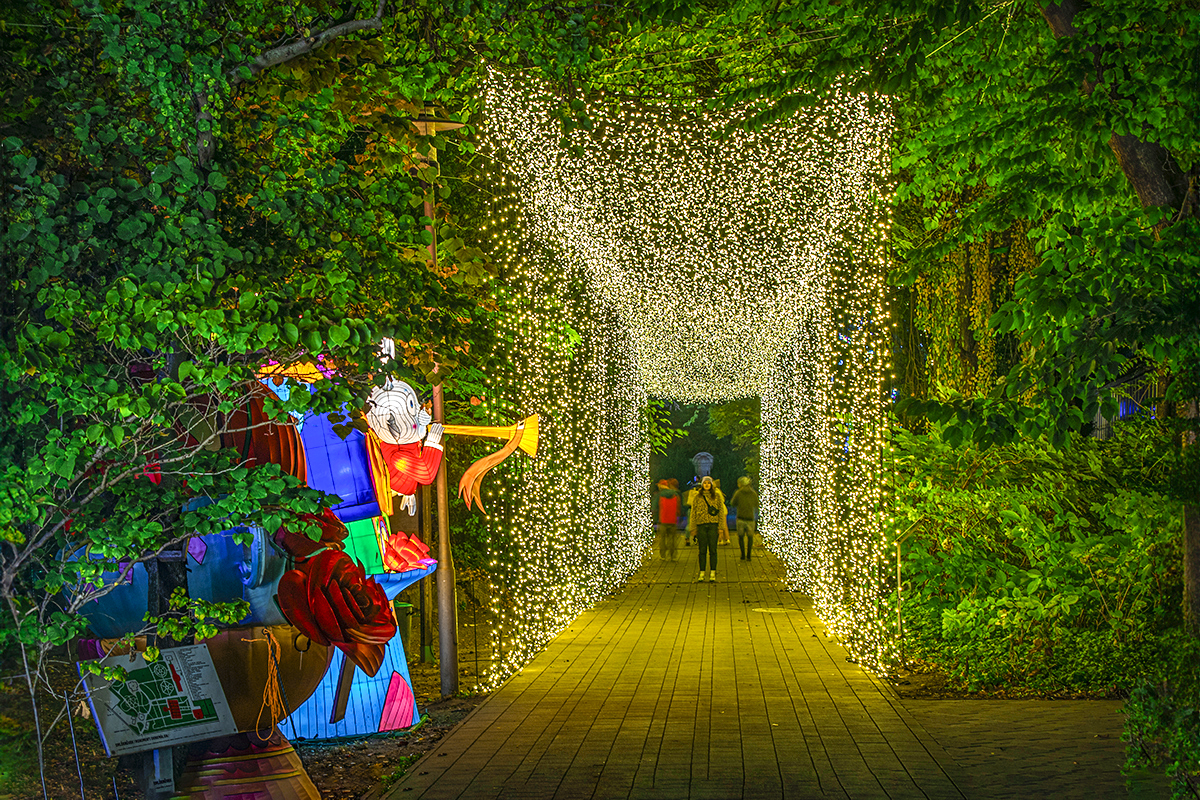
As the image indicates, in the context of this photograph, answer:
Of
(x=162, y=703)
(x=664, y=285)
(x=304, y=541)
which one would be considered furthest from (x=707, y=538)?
(x=162, y=703)

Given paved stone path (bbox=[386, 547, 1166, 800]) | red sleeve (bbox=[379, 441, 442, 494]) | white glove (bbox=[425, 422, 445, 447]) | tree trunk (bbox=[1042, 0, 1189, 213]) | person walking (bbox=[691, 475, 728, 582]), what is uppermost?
tree trunk (bbox=[1042, 0, 1189, 213])

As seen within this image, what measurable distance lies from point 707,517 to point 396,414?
10.9m

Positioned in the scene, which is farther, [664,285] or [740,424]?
[740,424]

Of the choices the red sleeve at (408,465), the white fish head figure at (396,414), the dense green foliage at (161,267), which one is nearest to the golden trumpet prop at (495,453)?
the red sleeve at (408,465)

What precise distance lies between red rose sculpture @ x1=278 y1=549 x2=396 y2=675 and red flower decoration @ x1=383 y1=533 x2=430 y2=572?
2.30 feet

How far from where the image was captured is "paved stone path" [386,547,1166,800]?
18.6ft

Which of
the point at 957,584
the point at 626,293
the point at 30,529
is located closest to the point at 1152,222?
the point at 957,584

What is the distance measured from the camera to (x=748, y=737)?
22.4 feet

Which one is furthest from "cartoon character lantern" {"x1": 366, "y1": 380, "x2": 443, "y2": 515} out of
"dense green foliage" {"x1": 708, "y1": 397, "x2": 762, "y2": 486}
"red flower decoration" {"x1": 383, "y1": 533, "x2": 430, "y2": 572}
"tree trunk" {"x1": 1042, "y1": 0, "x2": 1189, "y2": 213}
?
"dense green foliage" {"x1": 708, "y1": 397, "x2": 762, "y2": 486}

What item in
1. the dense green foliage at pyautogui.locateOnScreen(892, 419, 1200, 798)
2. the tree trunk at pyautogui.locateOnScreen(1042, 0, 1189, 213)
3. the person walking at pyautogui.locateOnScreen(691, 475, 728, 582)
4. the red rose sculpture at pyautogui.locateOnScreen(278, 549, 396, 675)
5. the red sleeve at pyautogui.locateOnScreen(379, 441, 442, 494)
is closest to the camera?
the tree trunk at pyautogui.locateOnScreen(1042, 0, 1189, 213)

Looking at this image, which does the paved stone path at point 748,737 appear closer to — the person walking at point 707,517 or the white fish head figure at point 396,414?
the white fish head figure at point 396,414

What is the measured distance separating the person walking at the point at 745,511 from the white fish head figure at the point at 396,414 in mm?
15878

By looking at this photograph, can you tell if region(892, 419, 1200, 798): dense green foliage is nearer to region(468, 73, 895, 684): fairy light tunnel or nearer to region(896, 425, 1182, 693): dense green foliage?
region(896, 425, 1182, 693): dense green foliage

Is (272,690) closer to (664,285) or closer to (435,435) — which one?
(435,435)
